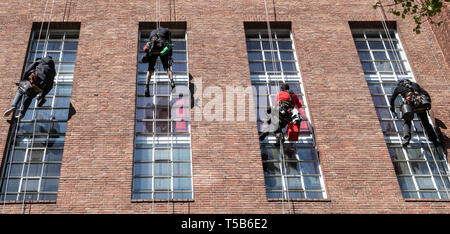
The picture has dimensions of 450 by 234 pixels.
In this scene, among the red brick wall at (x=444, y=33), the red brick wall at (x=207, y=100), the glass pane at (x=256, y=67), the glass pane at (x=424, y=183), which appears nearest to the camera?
the red brick wall at (x=207, y=100)

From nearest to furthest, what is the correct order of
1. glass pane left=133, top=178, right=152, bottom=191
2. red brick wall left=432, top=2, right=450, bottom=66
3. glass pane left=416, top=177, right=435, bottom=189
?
glass pane left=133, top=178, right=152, bottom=191 → glass pane left=416, top=177, right=435, bottom=189 → red brick wall left=432, top=2, right=450, bottom=66

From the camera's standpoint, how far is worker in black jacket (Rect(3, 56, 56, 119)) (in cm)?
1138

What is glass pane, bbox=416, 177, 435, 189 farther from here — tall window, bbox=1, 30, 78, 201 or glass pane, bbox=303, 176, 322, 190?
tall window, bbox=1, 30, 78, 201

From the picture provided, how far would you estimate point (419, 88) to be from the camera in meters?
12.0

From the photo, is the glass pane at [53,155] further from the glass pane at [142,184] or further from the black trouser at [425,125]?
the black trouser at [425,125]

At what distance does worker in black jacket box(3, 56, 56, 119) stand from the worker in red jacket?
16.8 feet

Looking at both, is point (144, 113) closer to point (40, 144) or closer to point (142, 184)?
point (142, 184)

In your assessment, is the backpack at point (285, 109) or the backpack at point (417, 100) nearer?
the backpack at point (285, 109)

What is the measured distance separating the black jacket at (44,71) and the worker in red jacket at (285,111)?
5.09 m

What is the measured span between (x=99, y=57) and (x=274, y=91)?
4.65 m

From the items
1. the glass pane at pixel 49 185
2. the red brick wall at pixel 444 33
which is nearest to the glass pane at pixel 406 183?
→ the red brick wall at pixel 444 33

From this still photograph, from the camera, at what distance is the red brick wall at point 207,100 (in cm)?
1070

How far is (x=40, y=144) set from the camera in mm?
11641

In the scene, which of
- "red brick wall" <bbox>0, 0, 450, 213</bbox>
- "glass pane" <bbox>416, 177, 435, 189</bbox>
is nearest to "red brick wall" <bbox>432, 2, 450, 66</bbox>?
"red brick wall" <bbox>0, 0, 450, 213</bbox>
